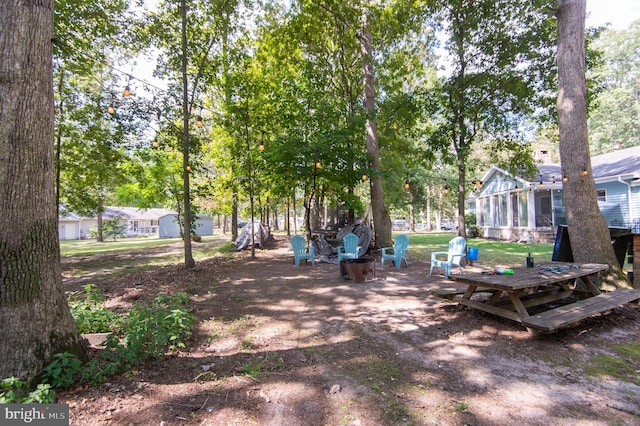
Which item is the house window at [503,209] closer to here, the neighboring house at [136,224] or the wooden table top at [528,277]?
the wooden table top at [528,277]

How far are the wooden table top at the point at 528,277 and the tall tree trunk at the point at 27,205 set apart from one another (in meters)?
4.09

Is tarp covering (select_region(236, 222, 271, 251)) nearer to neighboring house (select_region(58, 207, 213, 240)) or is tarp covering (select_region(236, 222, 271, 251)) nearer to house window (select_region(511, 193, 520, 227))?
neighboring house (select_region(58, 207, 213, 240))

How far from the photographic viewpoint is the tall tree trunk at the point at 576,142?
480 cm

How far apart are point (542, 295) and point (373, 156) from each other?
670 cm

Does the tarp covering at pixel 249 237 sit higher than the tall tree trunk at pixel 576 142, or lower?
lower

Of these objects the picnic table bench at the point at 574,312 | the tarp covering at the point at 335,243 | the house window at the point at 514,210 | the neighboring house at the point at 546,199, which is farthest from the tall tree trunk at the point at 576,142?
the house window at the point at 514,210

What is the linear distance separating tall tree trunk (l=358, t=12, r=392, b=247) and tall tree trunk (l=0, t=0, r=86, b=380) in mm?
8299

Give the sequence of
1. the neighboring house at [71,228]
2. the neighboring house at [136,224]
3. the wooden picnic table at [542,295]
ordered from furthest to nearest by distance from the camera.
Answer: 1. the neighboring house at [71,228]
2. the neighboring house at [136,224]
3. the wooden picnic table at [542,295]

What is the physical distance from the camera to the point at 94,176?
1138 cm

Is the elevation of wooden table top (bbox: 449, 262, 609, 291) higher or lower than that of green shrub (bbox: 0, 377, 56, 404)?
higher

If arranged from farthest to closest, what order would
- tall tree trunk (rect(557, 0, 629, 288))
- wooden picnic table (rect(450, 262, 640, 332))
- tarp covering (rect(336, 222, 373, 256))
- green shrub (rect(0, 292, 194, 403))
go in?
1. tarp covering (rect(336, 222, 373, 256))
2. tall tree trunk (rect(557, 0, 629, 288))
3. wooden picnic table (rect(450, 262, 640, 332))
4. green shrub (rect(0, 292, 194, 403))

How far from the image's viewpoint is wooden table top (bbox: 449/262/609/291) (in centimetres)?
326

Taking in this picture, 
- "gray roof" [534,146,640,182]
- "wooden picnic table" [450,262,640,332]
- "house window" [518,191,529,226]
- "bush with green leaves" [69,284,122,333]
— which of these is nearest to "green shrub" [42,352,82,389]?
"bush with green leaves" [69,284,122,333]

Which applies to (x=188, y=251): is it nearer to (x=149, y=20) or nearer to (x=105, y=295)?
(x=105, y=295)
